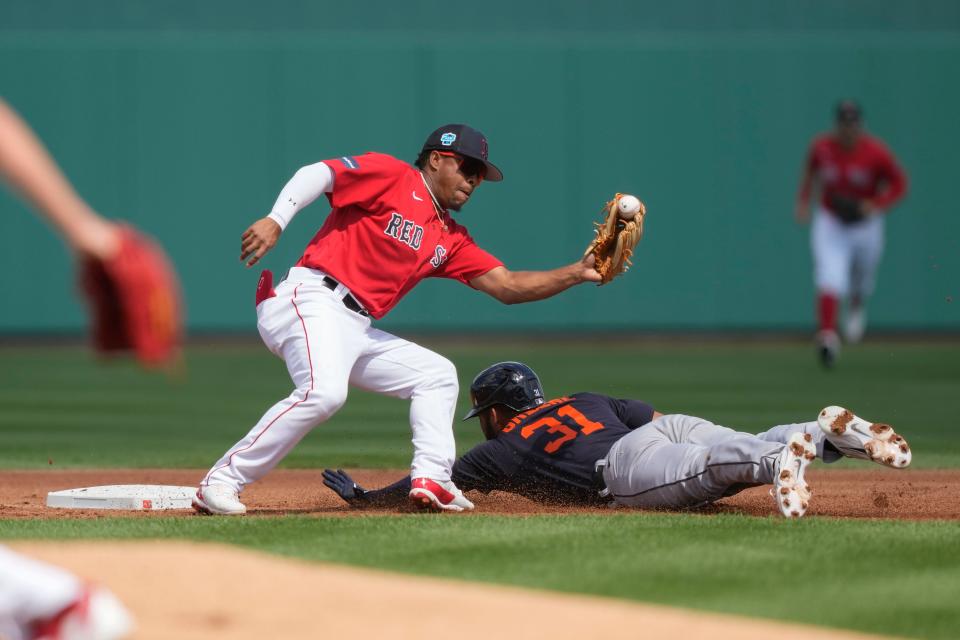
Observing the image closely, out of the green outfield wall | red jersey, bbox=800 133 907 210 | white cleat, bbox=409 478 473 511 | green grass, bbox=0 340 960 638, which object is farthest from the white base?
the green outfield wall

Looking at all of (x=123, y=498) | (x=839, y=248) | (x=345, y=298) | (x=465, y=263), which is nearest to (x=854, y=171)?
(x=839, y=248)

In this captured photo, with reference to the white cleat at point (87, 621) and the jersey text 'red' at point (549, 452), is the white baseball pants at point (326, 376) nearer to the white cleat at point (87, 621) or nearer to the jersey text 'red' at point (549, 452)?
the jersey text 'red' at point (549, 452)

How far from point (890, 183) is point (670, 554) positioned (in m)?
11.1

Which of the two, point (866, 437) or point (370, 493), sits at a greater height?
point (866, 437)

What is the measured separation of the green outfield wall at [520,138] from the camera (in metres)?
17.9

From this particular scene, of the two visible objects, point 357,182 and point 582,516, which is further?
point 357,182

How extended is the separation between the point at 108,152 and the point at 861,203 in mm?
8850

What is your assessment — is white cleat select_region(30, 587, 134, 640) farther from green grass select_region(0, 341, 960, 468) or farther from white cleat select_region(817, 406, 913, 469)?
green grass select_region(0, 341, 960, 468)

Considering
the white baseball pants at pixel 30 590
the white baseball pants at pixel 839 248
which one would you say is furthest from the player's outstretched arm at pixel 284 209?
the white baseball pants at pixel 839 248

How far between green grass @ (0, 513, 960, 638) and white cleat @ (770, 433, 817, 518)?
7 cm

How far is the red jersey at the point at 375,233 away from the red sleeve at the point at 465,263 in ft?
0.81

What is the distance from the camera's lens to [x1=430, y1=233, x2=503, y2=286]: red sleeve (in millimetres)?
6531

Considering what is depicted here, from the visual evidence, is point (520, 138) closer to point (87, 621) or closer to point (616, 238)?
point (616, 238)

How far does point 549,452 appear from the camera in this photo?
19.8 feet
